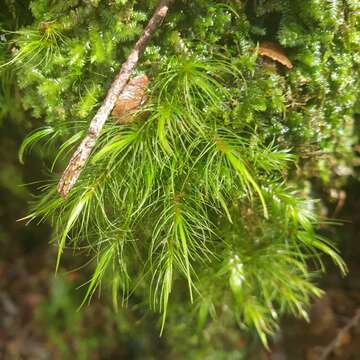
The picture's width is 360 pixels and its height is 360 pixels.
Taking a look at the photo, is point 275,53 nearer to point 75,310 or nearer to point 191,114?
point 191,114

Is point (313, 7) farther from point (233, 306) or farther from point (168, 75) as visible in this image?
point (233, 306)

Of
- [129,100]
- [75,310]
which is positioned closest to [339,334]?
[75,310]

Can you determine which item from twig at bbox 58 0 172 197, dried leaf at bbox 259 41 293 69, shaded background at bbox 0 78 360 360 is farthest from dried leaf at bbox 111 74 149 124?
shaded background at bbox 0 78 360 360

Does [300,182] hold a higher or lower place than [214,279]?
higher

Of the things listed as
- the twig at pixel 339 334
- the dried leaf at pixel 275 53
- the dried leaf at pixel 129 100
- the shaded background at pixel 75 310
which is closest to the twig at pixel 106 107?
the dried leaf at pixel 129 100

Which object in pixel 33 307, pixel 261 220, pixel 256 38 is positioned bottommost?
pixel 33 307

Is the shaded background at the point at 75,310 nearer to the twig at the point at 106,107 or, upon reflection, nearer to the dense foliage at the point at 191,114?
the dense foliage at the point at 191,114

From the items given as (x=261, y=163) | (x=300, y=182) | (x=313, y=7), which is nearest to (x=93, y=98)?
(x=261, y=163)

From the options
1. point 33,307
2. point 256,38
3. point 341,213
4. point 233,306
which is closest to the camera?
point 256,38
